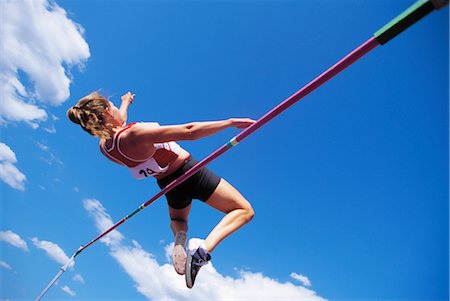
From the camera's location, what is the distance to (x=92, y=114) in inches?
141

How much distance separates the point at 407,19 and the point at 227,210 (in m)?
2.28

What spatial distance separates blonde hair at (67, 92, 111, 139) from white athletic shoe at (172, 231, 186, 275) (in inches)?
50.7

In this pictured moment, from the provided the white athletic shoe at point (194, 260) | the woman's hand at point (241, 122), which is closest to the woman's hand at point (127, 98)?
the woman's hand at point (241, 122)

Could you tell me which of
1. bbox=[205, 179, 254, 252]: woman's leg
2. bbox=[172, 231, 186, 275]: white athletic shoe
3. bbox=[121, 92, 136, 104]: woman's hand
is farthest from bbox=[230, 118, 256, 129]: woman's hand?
bbox=[121, 92, 136, 104]: woman's hand

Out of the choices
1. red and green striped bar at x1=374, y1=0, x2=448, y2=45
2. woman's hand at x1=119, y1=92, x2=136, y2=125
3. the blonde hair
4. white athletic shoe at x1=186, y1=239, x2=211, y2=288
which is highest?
Result: woman's hand at x1=119, y1=92, x2=136, y2=125

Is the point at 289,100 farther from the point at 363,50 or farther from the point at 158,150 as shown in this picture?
the point at 158,150

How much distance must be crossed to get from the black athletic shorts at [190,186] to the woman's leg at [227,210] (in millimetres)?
76

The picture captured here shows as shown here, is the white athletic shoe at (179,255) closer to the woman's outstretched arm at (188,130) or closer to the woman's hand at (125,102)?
the woman's outstretched arm at (188,130)

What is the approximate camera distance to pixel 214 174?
12.3 ft

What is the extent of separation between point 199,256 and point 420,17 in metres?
2.38

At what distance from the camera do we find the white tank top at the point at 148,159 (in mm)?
3531

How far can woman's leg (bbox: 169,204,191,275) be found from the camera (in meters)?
3.29

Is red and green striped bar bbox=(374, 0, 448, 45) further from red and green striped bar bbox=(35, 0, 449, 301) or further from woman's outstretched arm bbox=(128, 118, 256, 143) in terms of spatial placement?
woman's outstretched arm bbox=(128, 118, 256, 143)

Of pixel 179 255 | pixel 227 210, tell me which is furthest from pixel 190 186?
→ pixel 179 255
